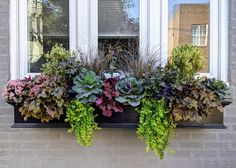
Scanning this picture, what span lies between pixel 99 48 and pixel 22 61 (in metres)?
0.59

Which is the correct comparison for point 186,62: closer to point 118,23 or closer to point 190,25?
point 190,25

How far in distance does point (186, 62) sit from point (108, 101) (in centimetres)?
59

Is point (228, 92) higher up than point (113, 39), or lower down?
lower down

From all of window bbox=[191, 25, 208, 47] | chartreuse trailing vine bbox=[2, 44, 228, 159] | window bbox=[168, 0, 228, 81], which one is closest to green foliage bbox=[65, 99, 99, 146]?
chartreuse trailing vine bbox=[2, 44, 228, 159]

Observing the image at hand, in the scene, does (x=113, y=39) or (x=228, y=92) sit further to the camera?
(x=113, y=39)

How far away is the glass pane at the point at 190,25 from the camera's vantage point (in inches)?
102

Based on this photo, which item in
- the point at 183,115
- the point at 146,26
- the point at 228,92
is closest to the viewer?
the point at 183,115

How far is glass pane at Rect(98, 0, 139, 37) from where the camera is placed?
2.60m

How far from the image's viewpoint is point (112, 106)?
87.7 inches

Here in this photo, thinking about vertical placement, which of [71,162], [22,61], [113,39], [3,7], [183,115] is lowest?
[71,162]

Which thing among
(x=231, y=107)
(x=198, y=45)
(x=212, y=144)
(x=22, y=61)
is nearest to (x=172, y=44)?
(x=198, y=45)

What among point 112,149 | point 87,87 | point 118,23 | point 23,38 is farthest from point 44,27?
point 112,149

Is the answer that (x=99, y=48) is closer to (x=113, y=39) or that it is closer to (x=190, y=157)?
(x=113, y=39)

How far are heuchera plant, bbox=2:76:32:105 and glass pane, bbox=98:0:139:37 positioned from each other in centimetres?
69
